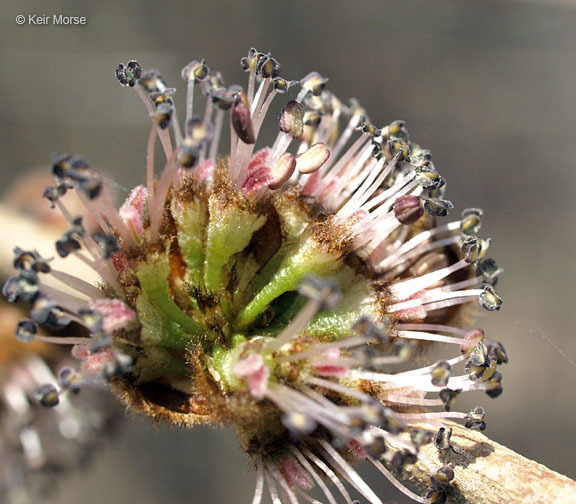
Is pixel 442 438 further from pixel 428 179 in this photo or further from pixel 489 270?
pixel 428 179

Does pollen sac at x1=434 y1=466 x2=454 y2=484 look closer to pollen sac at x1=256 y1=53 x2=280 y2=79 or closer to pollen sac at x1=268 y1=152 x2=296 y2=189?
pollen sac at x1=268 y1=152 x2=296 y2=189

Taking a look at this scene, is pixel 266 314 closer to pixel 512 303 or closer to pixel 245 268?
pixel 245 268

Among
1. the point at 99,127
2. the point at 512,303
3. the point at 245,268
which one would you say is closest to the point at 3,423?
the point at 245,268

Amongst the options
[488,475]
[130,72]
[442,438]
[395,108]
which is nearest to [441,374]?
[442,438]

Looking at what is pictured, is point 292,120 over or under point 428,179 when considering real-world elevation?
over

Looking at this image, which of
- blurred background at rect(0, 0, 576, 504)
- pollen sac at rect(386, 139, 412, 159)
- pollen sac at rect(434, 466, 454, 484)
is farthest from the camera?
blurred background at rect(0, 0, 576, 504)

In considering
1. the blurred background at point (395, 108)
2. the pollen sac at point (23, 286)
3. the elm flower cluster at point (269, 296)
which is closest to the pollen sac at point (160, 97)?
the elm flower cluster at point (269, 296)

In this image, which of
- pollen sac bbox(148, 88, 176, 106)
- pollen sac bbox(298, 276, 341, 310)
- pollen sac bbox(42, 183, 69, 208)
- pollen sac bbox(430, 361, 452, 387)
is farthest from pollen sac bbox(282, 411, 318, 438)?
pollen sac bbox(148, 88, 176, 106)
